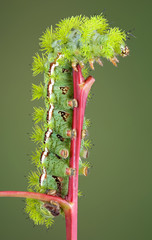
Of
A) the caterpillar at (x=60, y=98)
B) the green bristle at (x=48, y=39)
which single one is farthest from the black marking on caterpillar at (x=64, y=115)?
the green bristle at (x=48, y=39)

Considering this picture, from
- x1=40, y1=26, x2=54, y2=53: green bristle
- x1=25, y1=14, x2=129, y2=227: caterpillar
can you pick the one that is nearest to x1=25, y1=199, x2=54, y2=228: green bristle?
x1=25, y1=14, x2=129, y2=227: caterpillar

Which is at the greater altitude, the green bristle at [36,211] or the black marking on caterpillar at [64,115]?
the black marking on caterpillar at [64,115]

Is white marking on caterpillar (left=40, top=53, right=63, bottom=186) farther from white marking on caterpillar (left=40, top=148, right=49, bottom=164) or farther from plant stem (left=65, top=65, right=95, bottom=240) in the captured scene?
plant stem (left=65, top=65, right=95, bottom=240)

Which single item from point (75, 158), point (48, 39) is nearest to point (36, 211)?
point (75, 158)

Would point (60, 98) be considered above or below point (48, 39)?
below

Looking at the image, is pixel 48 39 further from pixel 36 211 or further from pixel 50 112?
pixel 36 211

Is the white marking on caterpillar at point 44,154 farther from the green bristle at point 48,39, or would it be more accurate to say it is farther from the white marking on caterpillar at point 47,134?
the green bristle at point 48,39

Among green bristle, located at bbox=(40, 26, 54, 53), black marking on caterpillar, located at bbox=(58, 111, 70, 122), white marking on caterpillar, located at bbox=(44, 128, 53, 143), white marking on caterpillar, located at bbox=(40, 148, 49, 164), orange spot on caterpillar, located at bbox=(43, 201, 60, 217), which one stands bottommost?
orange spot on caterpillar, located at bbox=(43, 201, 60, 217)

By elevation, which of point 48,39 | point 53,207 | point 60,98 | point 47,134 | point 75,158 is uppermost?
point 48,39

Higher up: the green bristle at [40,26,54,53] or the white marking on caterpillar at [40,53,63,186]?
the green bristle at [40,26,54,53]
